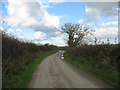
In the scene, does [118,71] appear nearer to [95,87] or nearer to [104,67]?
[104,67]

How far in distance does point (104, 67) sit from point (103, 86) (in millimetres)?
3288

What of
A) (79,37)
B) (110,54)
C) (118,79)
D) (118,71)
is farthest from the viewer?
(79,37)

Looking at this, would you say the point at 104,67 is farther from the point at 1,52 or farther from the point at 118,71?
the point at 1,52

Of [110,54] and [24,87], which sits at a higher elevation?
[110,54]

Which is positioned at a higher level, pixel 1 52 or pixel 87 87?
pixel 1 52

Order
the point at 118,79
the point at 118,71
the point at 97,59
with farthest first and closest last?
the point at 97,59
the point at 118,71
the point at 118,79

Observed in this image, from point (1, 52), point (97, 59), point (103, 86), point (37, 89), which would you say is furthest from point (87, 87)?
point (1, 52)

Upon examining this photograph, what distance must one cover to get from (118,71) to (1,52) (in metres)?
8.20

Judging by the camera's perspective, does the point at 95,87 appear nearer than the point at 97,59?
Yes

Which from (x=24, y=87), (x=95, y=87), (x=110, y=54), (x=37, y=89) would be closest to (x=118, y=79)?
(x=95, y=87)

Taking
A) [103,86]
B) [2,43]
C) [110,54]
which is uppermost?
[2,43]

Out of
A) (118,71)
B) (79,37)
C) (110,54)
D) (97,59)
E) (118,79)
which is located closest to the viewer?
(118,79)

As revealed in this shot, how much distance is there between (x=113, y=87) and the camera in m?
6.37

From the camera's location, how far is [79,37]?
144ft
